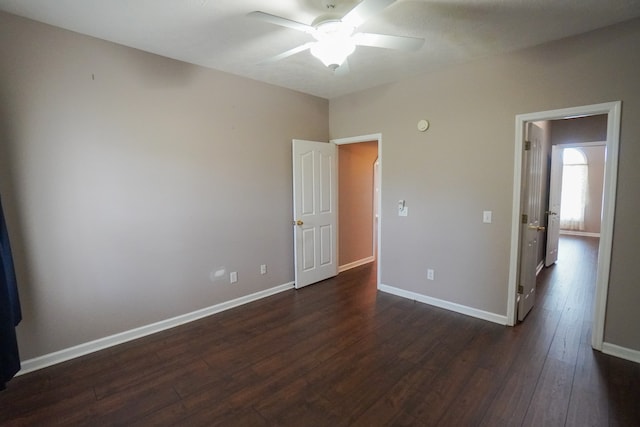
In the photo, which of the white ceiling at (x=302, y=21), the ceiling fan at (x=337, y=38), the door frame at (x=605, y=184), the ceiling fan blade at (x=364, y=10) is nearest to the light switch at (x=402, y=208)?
the door frame at (x=605, y=184)

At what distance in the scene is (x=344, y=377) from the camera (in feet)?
7.21

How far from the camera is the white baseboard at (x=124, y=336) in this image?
232cm

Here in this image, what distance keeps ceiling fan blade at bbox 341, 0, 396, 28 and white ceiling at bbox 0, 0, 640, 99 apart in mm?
297

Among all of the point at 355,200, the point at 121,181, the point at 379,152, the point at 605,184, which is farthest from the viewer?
the point at 355,200

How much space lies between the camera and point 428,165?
11.1 feet

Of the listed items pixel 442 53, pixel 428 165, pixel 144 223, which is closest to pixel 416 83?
pixel 442 53

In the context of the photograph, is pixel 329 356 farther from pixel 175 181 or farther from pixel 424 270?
pixel 175 181

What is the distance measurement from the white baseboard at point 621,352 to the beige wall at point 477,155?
0.04 m

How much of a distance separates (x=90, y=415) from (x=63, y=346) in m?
0.87

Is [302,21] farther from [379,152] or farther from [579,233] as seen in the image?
[579,233]

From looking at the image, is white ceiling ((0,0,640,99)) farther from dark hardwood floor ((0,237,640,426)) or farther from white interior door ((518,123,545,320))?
dark hardwood floor ((0,237,640,426))

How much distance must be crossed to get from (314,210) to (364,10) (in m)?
2.77

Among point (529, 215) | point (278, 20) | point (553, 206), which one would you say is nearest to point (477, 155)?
point (529, 215)

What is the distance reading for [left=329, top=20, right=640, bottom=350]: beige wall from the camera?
229 centimetres
